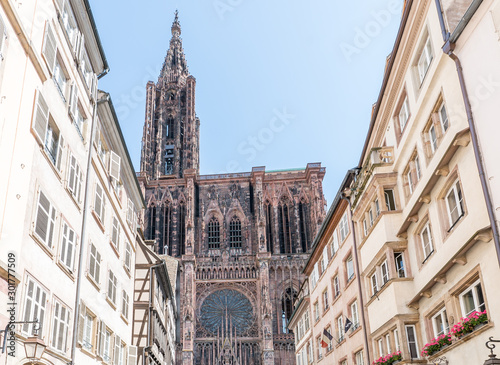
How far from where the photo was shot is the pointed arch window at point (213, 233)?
65.9 meters

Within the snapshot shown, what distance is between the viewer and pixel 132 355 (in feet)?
81.0

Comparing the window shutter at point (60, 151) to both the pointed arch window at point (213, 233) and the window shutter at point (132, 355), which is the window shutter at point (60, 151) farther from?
the pointed arch window at point (213, 233)

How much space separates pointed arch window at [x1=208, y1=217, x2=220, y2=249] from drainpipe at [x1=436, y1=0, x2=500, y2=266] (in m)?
53.5

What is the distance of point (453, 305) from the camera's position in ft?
45.5

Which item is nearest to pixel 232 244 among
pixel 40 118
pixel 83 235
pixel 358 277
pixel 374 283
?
pixel 358 277

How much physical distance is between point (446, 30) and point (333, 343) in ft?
59.7

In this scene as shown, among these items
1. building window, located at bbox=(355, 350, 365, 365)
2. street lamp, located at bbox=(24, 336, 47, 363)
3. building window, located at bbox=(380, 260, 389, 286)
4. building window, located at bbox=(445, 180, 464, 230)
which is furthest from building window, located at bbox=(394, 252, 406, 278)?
street lamp, located at bbox=(24, 336, 47, 363)

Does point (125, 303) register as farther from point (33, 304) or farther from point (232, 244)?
point (232, 244)

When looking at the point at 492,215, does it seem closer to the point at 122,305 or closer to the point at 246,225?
the point at 122,305

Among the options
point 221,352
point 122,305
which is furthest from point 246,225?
point 122,305

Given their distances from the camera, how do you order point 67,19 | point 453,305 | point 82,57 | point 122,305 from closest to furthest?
1. point 453,305
2. point 67,19
3. point 82,57
4. point 122,305

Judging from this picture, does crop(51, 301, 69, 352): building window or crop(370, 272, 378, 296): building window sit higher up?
crop(370, 272, 378, 296): building window

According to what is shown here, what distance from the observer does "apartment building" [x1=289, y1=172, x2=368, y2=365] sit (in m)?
23.5

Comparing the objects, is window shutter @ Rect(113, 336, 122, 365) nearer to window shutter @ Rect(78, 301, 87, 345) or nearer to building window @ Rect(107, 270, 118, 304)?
building window @ Rect(107, 270, 118, 304)
